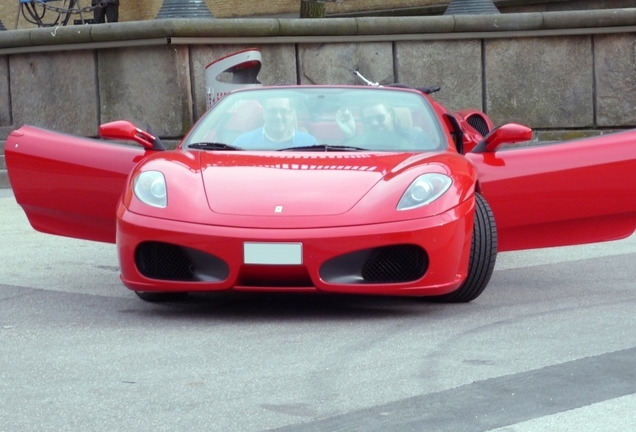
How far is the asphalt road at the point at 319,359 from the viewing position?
13.3ft

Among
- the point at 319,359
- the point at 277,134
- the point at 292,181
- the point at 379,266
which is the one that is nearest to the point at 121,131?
the point at 277,134

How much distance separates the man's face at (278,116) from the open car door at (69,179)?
693 millimetres

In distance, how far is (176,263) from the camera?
596cm

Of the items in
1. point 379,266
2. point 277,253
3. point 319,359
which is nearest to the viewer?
point 319,359

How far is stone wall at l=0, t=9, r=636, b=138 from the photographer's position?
50.6ft

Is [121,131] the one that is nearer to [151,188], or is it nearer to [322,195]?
[151,188]

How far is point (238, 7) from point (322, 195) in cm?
2829

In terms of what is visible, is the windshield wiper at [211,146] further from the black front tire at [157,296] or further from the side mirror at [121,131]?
the black front tire at [157,296]

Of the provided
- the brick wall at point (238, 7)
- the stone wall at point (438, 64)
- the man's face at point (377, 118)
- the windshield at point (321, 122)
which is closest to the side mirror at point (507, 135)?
the windshield at point (321, 122)

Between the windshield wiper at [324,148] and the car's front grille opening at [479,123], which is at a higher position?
the windshield wiper at [324,148]

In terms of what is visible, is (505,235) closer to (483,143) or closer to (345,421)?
(483,143)

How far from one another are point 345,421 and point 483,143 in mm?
3181

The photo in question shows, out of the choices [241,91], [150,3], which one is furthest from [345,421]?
[150,3]

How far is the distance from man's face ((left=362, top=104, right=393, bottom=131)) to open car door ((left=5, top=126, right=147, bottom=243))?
47.3 inches
